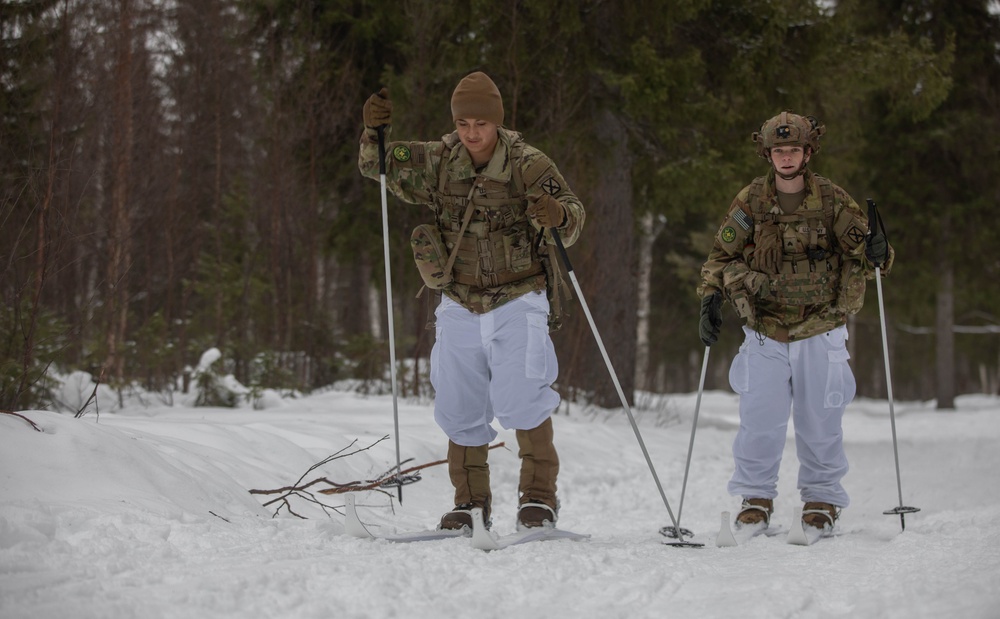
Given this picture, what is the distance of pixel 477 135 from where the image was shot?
14.0 feet

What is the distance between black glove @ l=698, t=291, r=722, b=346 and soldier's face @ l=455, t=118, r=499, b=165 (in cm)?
155

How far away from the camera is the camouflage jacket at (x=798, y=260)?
4969 mm

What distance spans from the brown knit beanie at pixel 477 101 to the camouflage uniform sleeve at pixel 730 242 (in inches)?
58.2

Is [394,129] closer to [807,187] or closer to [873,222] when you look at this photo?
[807,187]

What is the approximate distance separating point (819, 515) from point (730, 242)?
150cm

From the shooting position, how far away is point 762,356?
5.04 metres

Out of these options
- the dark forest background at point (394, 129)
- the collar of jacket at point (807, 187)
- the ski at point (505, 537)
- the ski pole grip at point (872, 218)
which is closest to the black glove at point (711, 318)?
the collar of jacket at point (807, 187)

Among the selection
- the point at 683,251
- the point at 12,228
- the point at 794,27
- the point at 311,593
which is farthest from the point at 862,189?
the point at 311,593

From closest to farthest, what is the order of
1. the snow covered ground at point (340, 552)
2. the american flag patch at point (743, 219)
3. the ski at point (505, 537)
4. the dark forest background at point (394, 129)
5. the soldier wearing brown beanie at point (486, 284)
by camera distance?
the snow covered ground at point (340, 552) < the ski at point (505, 537) < the soldier wearing brown beanie at point (486, 284) < the american flag patch at point (743, 219) < the dark forest background at point (394, 129)

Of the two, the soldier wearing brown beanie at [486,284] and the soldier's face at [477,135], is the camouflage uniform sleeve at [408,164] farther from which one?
the soldier's face at [477,135]

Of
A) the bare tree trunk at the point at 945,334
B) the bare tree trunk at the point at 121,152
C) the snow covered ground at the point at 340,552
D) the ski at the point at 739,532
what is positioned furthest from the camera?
the bare tree trunk at the point at 945,334

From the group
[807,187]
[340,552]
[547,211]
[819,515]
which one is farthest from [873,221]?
[340,552]

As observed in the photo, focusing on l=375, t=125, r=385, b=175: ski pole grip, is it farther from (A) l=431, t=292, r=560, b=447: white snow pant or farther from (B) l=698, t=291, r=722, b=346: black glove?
(B) l=698, t=291, r=722, b=346: black glove

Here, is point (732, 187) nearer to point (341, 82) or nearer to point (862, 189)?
point (341, 82)
